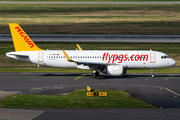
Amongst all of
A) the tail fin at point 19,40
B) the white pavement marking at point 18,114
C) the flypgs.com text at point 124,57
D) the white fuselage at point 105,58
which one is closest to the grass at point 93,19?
the tail fin at point 19,40

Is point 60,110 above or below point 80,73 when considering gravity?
below

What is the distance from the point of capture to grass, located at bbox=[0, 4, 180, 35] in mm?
93500

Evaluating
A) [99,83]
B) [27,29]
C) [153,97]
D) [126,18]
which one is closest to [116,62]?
[99,83]

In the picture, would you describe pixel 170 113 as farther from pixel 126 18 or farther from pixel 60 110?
Answer: pixel 126 18

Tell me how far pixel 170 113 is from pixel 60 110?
955cm

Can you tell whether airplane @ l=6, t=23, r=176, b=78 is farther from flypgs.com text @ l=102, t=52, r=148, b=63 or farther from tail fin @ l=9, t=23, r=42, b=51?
tail fin @ l=9, t=23, r=42, b=51

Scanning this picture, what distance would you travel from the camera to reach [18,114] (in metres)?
24.7

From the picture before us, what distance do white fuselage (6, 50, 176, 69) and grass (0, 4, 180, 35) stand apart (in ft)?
141

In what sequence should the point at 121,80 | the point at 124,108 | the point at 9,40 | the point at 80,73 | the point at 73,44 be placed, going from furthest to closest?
the point at 9,40
the point at 73,44
the point at 80,73
the point at 121,80
the point at 124,108

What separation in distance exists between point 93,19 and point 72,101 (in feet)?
283

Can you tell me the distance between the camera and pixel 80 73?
51375 millimetres

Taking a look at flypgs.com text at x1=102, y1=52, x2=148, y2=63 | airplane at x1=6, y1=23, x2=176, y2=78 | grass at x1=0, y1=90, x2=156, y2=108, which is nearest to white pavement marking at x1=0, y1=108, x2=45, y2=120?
grass at x1=0, y1=90, x2=156, y2=108

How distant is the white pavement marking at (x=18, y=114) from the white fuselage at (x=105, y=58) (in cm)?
2160

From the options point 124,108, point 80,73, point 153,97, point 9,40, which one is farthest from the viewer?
Result: point 9,40
